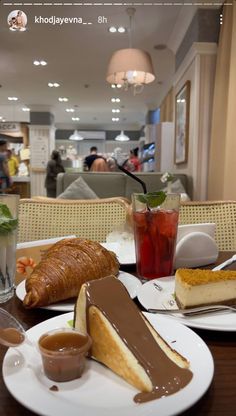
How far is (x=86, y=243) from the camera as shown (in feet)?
2.23

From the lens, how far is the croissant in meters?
0.56

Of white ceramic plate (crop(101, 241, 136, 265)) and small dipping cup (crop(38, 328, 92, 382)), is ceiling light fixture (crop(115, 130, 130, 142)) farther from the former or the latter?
small dipping cup (crop(38, 328, 92, 382))

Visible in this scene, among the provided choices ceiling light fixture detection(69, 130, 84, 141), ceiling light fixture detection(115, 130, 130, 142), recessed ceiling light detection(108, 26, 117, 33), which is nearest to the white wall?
recessed ceiling light detection(108, 26, 117, 33)

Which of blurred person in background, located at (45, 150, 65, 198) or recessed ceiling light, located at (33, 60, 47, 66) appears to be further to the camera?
blurred person in background, located at (45, 150, 65, 198)

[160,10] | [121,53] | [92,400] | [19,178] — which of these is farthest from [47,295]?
[19,178]

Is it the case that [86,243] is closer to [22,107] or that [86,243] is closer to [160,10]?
[160,10]

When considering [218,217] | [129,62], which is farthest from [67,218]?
[129,62]

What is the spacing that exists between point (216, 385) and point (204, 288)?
0.21 m

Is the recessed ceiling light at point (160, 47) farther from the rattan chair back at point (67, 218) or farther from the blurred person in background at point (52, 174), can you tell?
the rattan chair back at point (67, 218)

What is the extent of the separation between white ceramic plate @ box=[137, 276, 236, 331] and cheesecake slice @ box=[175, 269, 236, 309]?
0.03 metres

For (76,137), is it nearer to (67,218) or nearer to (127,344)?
(67,218)

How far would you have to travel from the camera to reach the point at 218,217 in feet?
4.60

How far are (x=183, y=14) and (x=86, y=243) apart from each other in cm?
391

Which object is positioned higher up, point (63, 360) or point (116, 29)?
point (116, 29)
